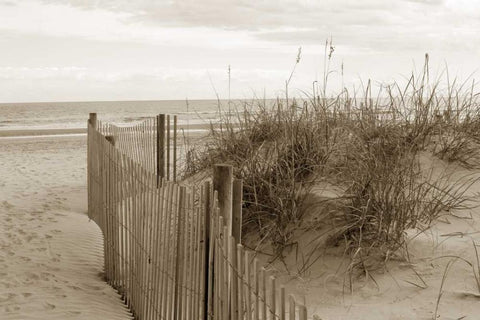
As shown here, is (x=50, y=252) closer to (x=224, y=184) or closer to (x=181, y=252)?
(x=181, y=252)

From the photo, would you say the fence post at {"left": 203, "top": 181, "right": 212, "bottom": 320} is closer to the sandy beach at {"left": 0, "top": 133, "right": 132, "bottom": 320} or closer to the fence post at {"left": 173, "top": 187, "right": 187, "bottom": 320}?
the fence post at {"left": 173, "top": 187, "right": 187, "bottom": 320}

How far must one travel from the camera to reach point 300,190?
5.02 metres

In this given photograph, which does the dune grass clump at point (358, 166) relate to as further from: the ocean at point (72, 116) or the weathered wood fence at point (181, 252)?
the ocean at point (72, 116)

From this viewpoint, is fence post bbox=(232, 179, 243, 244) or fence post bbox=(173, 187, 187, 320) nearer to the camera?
fence post bbox=(232, 179, 243, 244)

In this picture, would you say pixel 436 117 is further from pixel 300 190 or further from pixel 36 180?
pixel 36 180

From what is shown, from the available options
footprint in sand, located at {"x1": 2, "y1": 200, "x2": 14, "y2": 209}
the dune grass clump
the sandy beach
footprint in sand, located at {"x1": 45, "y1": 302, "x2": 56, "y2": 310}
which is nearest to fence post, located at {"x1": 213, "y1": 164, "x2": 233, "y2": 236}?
the dune grass clump

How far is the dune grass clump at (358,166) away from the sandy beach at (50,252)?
58.1 inches

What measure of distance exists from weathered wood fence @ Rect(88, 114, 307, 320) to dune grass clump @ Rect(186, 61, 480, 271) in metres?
0.85

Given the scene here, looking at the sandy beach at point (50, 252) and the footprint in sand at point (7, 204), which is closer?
the sandy beach at point (50, 252)

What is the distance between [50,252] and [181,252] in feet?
10.8

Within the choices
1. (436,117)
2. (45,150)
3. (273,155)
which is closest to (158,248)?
(273,155)

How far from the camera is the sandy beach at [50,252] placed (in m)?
4.77

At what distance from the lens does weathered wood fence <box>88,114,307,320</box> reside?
8.50 ft

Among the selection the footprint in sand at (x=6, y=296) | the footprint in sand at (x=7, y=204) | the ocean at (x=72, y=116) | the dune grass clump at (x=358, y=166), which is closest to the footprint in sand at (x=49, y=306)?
the footprint in sand at (x=6, y=296)
